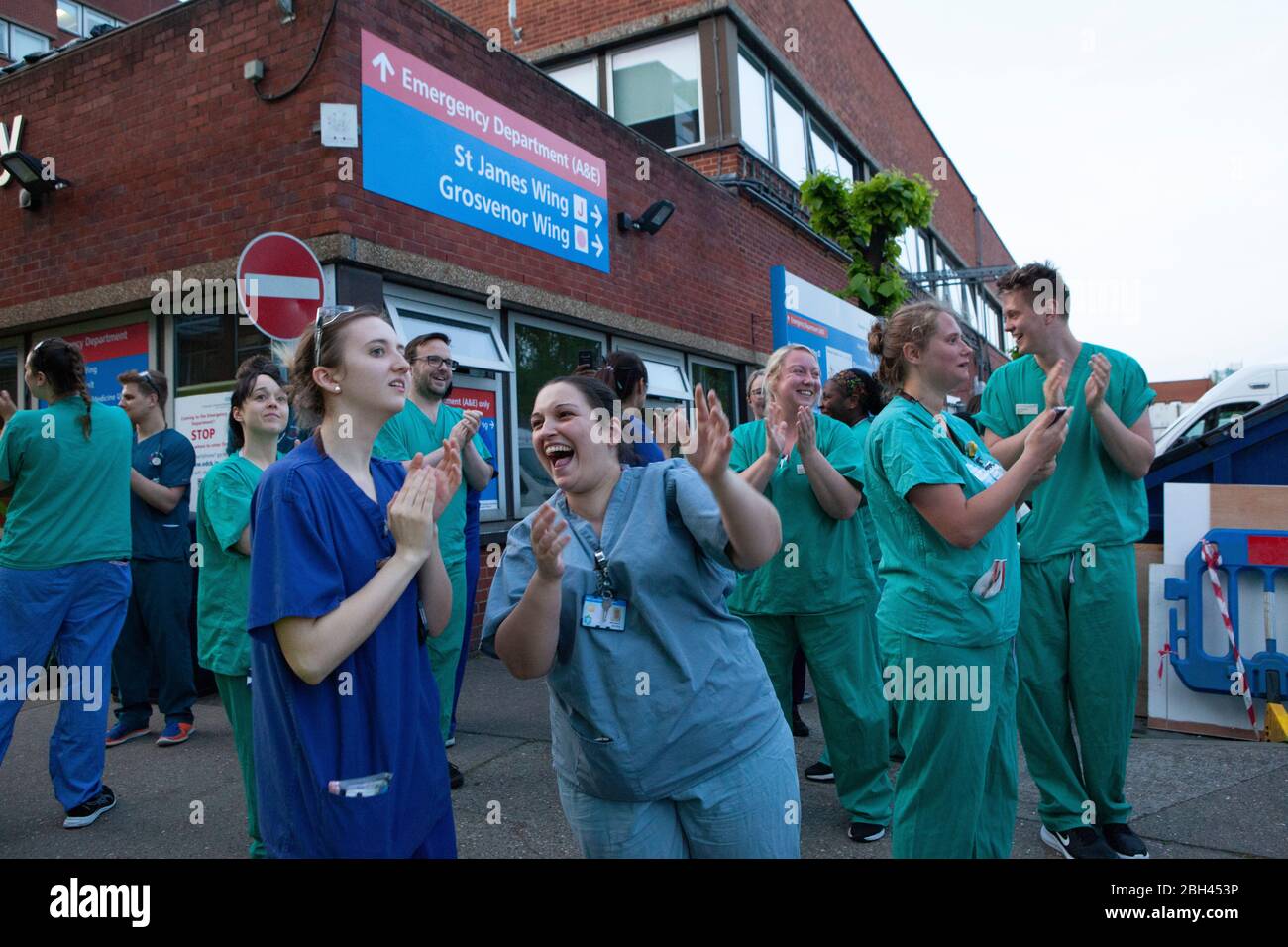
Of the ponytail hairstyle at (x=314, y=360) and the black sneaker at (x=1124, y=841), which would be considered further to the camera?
the black sneaker at (x=1124, y=841)

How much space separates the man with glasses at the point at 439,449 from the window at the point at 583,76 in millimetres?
9462

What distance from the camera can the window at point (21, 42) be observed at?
2715 centimetres

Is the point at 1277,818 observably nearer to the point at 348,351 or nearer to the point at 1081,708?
the point at 1081,708

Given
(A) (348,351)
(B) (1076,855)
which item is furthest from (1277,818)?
(A) (348,351)

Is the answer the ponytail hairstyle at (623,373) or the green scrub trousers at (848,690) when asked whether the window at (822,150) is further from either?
the green scrub trousers at (848,690)

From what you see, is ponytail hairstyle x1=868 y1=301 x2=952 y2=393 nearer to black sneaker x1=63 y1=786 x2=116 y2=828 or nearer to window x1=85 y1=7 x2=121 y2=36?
black sneaker x1=63 y1=786 x2=116 y2=828

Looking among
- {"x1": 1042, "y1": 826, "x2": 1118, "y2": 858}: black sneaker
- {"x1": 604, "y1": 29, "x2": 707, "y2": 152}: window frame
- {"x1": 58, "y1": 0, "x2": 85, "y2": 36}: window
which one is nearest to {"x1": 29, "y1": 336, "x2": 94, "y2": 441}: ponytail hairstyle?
{"x1": 1042, "y1": 826, "x2": 1118, "y2": 858}: black sneaker

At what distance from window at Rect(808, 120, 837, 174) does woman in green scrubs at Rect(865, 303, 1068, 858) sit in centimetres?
1402

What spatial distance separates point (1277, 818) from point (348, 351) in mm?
4074

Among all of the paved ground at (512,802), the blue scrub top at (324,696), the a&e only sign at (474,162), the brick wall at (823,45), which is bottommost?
the paved ground at (512,802)

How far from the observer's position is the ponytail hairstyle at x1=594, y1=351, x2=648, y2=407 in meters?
3.91

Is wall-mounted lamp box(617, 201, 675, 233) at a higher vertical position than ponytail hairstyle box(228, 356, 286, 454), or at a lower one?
higher

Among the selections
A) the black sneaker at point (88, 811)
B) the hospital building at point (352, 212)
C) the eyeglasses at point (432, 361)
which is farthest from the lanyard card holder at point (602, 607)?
the hospital building at point (352, 212)

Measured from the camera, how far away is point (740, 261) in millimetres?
12023
